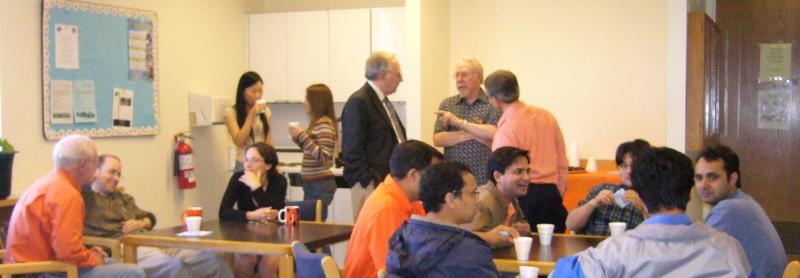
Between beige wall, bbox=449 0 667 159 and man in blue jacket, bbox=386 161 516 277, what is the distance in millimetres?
3827

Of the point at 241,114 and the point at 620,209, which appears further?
the point at 241,114

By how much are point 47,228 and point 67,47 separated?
1876 mm

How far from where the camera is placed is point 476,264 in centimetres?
263

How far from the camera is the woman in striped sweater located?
5.47 meters

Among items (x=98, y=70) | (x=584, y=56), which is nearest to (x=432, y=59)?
(x=584, y=56)

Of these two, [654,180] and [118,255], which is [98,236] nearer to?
[118,255]

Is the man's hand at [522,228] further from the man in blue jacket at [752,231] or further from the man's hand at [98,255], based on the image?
the man's hand at [98,255]

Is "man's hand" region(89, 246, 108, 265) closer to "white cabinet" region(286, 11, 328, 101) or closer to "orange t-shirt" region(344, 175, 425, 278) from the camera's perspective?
"orange t-shirt" region(344, 175, 425, 278)

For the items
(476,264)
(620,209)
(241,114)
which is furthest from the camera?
(241,114)

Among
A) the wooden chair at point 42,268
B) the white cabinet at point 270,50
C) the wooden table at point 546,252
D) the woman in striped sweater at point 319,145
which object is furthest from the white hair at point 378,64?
the white cabinet at point 270,50

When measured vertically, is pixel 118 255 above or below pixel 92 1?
below

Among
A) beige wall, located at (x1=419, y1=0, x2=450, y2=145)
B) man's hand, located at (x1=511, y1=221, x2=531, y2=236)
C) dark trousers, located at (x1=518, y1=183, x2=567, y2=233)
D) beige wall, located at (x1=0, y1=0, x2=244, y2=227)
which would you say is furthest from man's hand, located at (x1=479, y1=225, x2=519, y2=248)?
beige wall, located at (x1=0, y1=0, x2=244, y2=227)

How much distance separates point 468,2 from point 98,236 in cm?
338

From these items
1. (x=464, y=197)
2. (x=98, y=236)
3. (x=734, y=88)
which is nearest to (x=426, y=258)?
(x=464, y=197)
